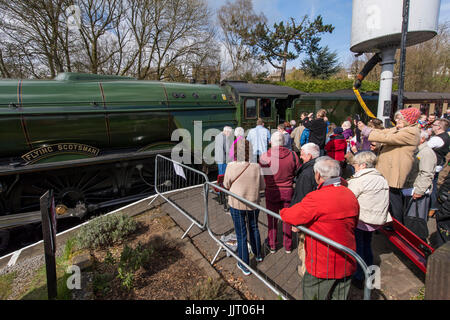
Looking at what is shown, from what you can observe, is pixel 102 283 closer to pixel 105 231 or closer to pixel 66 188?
pixel 105 231

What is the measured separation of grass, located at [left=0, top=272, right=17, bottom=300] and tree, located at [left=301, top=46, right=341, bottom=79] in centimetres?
2833

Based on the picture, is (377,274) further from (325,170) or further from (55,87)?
(55,87)

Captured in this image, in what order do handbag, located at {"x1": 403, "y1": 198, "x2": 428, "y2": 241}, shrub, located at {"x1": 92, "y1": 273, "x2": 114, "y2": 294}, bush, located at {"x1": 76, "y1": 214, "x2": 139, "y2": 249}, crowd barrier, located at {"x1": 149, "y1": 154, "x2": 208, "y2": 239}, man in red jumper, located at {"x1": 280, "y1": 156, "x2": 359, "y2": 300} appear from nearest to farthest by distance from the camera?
man in red jumper, located at {"x1": 280, "y1": 156, "x2": 359, "y2": 300} → shrub, located at {"x1": 92, "y1": 273, "x2": 114, "y2": 294} → handbag, located at {"x1": 403, "y1": 198, "x2": 428, "y2": 241} → bush, located at {"x1": 76, "y1": 214, "x2": 139, "y2": 249} → crowd barrier, located at {"x1": 149, "y1": 154, "x2": 208, "y2": 239}

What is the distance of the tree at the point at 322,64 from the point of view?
25.5 m

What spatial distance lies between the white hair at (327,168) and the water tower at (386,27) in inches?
207

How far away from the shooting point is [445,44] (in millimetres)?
23703

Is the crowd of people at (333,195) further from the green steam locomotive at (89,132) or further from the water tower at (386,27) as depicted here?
the green steam locomotive at (89,132)

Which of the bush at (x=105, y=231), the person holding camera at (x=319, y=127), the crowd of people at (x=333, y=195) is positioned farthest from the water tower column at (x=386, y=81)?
the bush at (x=105, y=231)

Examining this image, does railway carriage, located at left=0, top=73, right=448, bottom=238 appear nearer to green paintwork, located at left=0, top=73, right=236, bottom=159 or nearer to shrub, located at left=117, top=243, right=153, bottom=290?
green paintwork, located at left=0, top=73, right=236, bottom=159

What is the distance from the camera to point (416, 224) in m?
3.48

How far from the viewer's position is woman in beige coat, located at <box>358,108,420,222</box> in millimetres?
3139

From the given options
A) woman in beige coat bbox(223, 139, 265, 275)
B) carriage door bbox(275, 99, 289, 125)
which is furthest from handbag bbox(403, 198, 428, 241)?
carriage door bbox(275, 99, 289, 125)

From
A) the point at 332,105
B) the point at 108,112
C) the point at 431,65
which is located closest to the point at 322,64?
the point at 431,65
